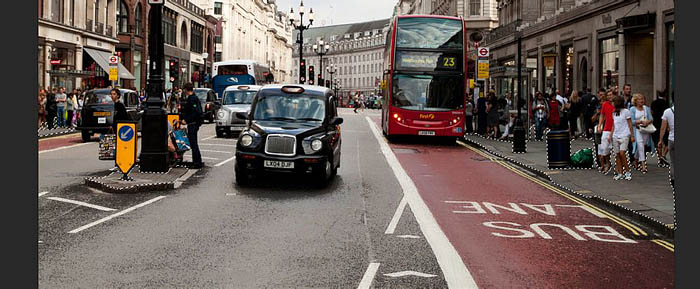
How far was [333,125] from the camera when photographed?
15.5 meters

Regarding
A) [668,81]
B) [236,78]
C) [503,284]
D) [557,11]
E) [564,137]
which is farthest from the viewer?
[236,78]

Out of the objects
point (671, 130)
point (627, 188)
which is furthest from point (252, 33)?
point (671, 130)

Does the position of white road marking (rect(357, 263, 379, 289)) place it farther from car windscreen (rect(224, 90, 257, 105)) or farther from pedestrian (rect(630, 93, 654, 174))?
car windscreen (rect(224, 90, 257, 105))

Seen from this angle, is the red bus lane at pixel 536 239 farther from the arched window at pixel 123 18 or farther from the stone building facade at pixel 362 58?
Answer: the stone building facade at pixel 362 58

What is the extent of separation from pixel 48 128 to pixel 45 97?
6.63ft

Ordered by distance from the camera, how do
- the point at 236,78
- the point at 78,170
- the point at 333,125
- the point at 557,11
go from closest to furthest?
1. the point at 333,125
2. the point at 78,170
3. the point at 557,11
4. the point at 236,78

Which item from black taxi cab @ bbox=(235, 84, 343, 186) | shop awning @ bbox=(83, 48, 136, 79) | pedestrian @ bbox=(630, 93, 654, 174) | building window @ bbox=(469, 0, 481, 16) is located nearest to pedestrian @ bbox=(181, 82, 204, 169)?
black taxi cab @ bbox=(235, 84, 343, 186)

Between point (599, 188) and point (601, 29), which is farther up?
point (601, 29)

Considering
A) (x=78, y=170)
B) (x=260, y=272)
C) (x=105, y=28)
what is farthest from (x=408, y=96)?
(x=105, y=28)

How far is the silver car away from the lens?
29844 millimetres

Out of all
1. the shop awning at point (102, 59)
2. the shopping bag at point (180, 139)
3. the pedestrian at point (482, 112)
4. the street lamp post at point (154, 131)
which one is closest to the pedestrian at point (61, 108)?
the shop awning at point (102, 59)

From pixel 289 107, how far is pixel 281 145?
1.53 metres

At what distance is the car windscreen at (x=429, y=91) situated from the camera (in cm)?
2702

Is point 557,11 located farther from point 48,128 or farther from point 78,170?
point 78,170
